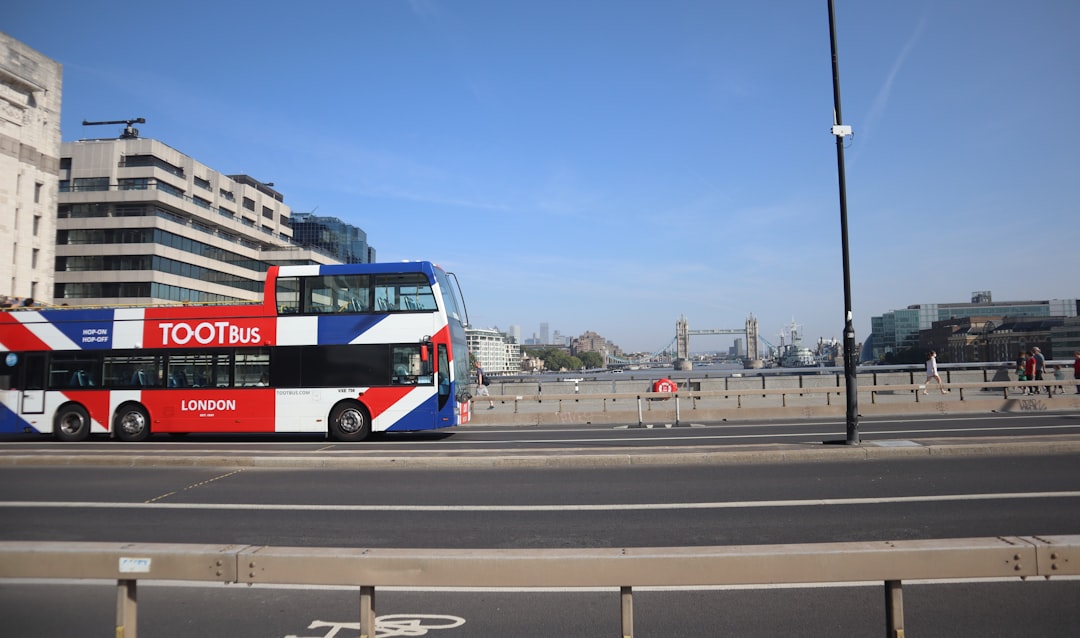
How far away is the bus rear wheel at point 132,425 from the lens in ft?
58.9

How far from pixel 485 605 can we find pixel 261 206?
107m

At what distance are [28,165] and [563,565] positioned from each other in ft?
226

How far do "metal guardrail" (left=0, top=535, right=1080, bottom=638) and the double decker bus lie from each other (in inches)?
569

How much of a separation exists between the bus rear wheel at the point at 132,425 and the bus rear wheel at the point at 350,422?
5124 mm

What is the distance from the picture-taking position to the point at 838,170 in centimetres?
1420

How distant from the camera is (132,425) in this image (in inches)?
707

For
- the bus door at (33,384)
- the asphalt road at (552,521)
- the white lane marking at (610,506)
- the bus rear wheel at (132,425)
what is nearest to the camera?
the asphalt road at (552,521)

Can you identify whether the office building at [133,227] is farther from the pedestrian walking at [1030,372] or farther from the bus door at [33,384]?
the pedestrian walking at [1030,372]

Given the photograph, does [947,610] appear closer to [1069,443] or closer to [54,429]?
[1069,443]

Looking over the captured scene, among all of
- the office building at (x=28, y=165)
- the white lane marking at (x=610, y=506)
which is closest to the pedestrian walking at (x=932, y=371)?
the white lane marking at (x=610, y=506)

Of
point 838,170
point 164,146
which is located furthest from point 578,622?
point 164,146

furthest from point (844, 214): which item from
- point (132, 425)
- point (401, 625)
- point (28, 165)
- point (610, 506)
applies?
point (28, 165)

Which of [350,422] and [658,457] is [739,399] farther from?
[350,422]

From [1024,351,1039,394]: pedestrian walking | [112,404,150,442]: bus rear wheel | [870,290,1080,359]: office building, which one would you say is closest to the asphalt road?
[112,404,150,442]: bus rear wheel
